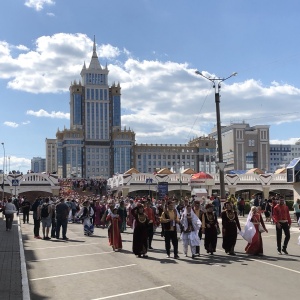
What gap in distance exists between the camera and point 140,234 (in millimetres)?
13812

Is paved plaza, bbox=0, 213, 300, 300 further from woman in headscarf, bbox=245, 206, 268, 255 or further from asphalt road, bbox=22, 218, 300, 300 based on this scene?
woman in headscarf, bbox=245, 206, 268, 255

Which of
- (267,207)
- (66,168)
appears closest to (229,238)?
Answer: (267,207)

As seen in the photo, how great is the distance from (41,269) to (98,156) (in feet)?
441

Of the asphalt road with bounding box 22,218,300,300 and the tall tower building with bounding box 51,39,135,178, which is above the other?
the tall tower building with bounding box 51,39,135,178

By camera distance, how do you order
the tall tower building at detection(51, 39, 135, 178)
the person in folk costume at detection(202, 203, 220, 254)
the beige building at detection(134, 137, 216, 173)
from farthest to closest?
the beige building at detection(134, 137, 216, 173) → the tall tower building at detection(51, 39, 135, 178) → the person in folk costume at detection(202, 203, 220, 254)

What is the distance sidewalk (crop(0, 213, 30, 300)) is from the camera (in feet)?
28.3

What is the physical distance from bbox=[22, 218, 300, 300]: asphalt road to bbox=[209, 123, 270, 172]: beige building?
513 ft

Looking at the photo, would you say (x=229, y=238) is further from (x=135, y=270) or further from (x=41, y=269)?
(x=41, y=269)

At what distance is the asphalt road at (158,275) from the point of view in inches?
349

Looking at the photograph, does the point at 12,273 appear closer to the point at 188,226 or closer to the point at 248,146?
the point at 188,226

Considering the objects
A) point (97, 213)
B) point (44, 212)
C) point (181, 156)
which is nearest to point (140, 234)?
point (44, 212)

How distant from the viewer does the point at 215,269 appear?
11.4 m

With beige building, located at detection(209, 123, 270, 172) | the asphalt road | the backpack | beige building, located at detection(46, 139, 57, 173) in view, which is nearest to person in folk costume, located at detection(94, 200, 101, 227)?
the backpack

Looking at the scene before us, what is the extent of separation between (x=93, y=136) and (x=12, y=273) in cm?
13698
